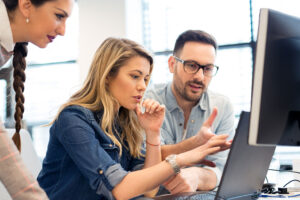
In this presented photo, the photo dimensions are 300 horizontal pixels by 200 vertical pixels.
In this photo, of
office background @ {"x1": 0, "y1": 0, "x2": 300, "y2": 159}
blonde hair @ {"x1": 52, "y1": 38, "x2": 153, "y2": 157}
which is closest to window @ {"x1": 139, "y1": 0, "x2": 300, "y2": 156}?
office background @ {"x1": 0, "y1": 0, "x2": 300, "y2": 159}

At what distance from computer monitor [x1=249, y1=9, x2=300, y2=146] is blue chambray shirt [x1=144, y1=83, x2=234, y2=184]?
97 cm

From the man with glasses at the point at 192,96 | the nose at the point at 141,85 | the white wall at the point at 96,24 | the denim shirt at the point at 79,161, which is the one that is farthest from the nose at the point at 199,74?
the white wall at the point at 96,24

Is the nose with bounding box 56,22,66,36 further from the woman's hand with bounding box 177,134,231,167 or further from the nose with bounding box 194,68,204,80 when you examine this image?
the nose with bounding box 194,68,204,80

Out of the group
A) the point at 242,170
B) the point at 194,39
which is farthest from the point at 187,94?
the point at 242,170

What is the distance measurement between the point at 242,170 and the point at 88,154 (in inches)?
19.0

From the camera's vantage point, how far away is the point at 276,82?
908 mm

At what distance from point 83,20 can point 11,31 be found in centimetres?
304

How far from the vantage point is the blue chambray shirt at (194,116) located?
76.3 inches

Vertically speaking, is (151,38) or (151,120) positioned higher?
(151,38)

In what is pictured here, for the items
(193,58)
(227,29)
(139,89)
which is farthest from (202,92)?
(227,29)

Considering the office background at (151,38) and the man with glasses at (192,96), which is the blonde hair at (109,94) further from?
the office background at (151,38)

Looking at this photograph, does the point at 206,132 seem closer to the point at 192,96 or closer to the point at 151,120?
the point at 151,120

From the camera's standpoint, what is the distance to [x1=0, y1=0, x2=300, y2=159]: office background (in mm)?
3877

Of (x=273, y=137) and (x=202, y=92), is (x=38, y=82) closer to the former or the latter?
(x=202, y=92)
